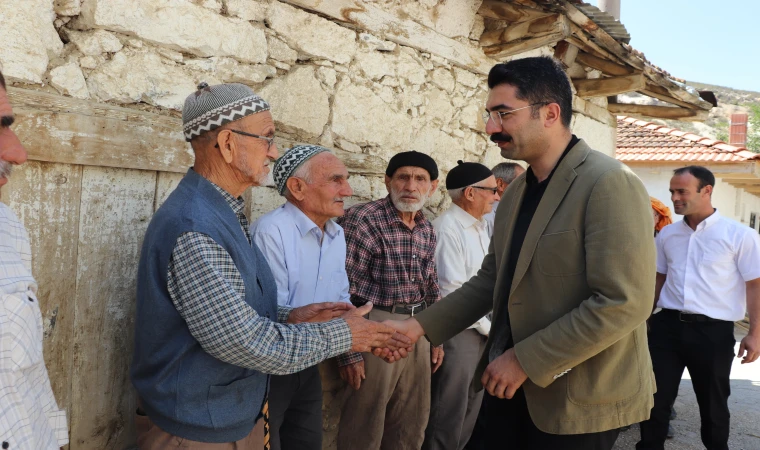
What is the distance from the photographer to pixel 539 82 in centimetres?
242

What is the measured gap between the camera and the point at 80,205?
2.59 metres

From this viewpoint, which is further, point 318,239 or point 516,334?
point 318,239

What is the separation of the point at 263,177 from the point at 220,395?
2.91 feet

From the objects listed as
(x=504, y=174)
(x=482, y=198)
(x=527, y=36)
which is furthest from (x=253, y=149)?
(x=504, y=174)

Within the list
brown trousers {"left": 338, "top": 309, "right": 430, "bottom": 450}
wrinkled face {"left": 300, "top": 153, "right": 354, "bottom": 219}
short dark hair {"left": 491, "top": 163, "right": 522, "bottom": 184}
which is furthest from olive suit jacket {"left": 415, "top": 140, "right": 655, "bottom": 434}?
short dark hair {"left": 491, "top": 163, "right": 522, "bottom": 184}

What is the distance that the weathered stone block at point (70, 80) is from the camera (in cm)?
253

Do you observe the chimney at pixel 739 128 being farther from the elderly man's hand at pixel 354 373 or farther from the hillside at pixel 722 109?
the hillside at pixel 722 109

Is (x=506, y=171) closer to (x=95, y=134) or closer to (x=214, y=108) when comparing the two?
(x=214, y=108)

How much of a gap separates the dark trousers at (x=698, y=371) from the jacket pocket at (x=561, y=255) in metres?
3.04

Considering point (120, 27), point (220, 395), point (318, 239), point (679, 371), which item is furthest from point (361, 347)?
point (679, 371)

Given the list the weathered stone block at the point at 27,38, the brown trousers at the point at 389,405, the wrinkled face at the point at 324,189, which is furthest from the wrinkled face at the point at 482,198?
the weathered stone block at the point at 27,38

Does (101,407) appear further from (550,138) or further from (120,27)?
(550,138)

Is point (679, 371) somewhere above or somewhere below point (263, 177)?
below

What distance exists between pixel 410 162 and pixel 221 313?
8.03 feet
